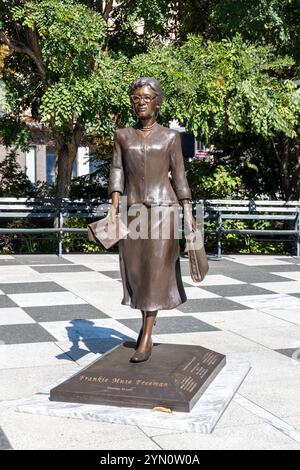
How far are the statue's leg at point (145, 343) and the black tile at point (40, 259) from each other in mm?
7532

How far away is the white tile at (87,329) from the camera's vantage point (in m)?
7.21

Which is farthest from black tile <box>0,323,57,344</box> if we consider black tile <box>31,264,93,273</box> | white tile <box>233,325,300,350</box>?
black tile <box>31,264,93,273</box>

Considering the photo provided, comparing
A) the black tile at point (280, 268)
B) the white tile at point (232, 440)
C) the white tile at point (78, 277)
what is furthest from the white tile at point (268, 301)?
the white tile at point (232, 440)

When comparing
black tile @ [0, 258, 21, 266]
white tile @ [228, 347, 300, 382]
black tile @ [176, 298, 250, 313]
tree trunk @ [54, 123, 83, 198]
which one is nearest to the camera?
white tile @ [228, 347, 300, 382]

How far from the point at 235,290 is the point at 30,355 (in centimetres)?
429

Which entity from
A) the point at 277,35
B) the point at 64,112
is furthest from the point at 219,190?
the point at 64,112

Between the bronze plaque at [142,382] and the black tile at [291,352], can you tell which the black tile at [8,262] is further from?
the bronze plaque at [142,382]

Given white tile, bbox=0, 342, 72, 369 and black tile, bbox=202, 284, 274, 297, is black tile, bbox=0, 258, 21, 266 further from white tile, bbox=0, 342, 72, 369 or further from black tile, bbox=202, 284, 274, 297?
white tile, bbox=0, 342, 72, 369

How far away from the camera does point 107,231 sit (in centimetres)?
537

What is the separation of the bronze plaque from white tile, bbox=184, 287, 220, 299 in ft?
13.0

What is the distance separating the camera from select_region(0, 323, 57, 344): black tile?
7.05 metres

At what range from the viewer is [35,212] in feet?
49.6

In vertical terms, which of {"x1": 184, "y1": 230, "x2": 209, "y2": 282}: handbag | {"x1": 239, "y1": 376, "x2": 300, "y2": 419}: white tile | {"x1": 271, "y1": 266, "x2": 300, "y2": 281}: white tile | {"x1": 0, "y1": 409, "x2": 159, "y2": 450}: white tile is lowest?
{"x1": 0, "y1": 409, "x2": 159, "y2": 450}: white tile

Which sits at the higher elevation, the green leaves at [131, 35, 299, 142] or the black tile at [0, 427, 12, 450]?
the green leaves at [131, 35, 299, 142]
